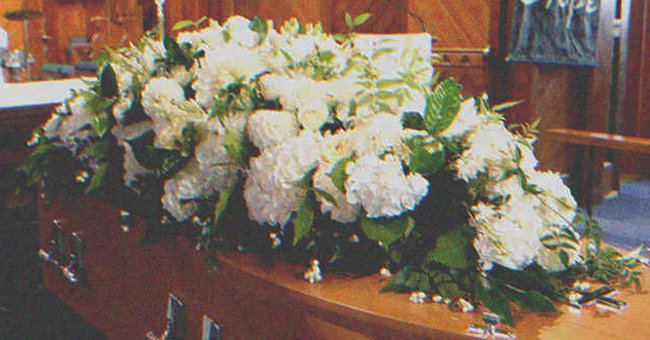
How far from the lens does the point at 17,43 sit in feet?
39.4

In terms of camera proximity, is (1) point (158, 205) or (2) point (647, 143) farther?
(2) point (647, 143)

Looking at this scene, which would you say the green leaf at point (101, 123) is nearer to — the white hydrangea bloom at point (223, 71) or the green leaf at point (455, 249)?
the white hydrangea bloom at point (223, 71)

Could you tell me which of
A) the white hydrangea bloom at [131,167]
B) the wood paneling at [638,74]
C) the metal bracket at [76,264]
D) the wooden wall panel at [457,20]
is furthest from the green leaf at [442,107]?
the wood paneling at [638,74]

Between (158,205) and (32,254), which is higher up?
(158,205)

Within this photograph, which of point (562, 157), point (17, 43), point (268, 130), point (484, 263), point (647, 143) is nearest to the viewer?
point (484, 263)

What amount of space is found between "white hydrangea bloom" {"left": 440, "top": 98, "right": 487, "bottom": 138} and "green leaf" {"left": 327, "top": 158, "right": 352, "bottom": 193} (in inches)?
6.7

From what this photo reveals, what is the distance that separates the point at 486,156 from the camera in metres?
0.99

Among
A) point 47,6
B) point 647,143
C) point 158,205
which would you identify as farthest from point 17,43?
point 158,205

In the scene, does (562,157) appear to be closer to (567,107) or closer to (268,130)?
(567,107)

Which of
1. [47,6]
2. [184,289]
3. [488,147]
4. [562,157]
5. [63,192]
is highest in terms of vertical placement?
[47,6]

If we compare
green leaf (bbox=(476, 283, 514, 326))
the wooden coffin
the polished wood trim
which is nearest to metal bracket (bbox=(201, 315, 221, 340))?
the wooden coffin

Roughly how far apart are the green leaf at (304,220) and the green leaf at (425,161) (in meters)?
0.16

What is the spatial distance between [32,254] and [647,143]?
141 inches

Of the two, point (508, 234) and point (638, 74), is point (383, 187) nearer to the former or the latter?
point (508, 234)
